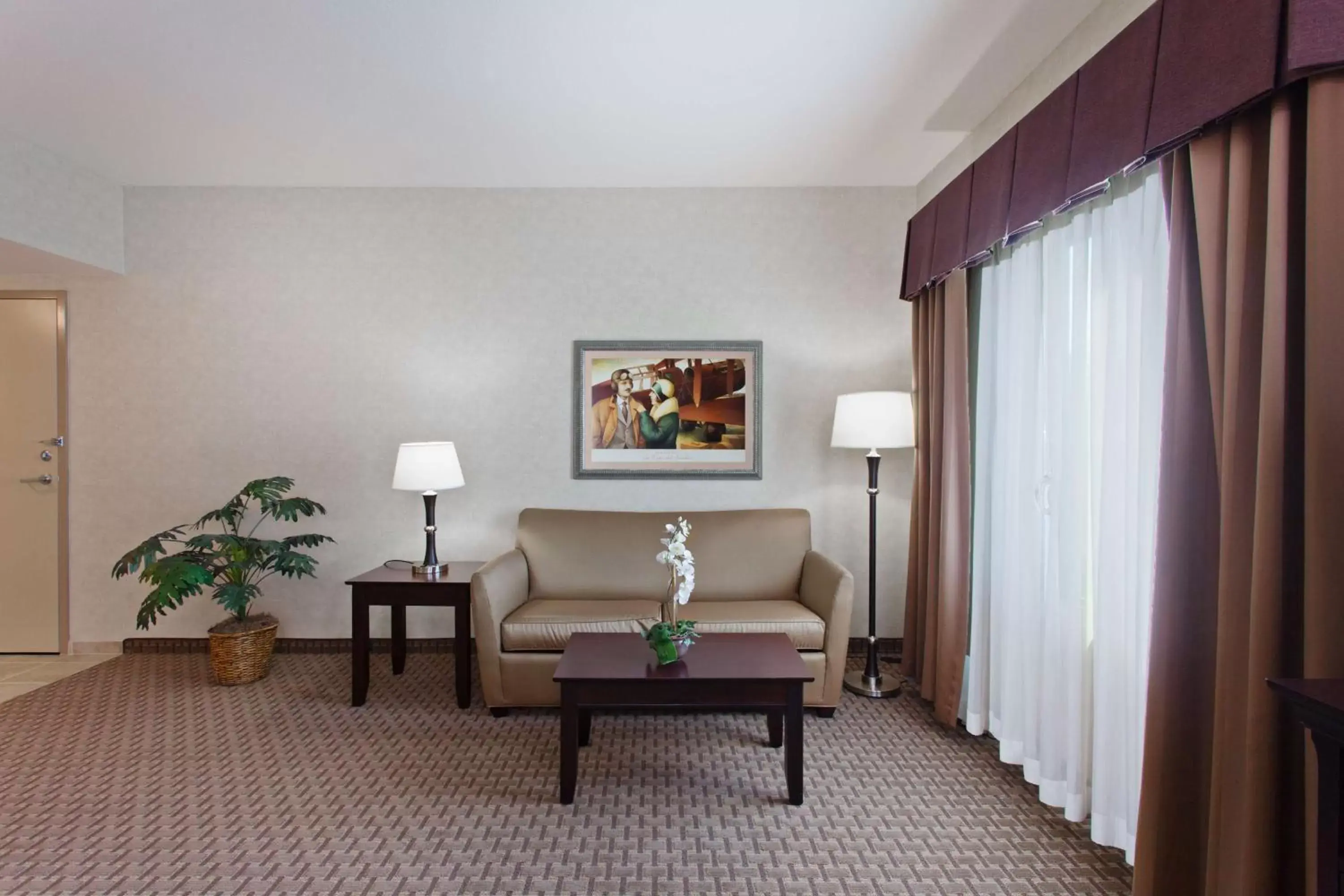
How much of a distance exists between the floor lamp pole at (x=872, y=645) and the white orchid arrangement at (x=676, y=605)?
1.24 m

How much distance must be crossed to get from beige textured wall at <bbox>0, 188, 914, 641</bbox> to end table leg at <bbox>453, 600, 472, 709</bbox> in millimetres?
798

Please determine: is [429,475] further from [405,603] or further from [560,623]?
[560,623]

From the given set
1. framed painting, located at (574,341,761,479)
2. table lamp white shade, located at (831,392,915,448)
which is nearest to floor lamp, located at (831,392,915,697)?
table lamp white shade, located at (831,392,915,448)

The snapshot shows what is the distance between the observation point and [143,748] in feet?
8.71

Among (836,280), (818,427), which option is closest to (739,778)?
(818,427)

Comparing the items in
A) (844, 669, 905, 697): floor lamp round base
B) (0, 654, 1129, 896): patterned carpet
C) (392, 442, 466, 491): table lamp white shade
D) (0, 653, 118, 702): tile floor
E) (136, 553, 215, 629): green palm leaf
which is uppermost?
(392, 442, 466, 491): table lamp white shade

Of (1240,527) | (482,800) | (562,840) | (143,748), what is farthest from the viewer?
(143,748)

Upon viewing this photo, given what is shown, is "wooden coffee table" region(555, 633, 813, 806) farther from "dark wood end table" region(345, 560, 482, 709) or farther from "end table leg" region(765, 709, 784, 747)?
"dark wood end table" region(345, 560, 482, 709)

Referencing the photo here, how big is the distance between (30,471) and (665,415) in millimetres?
3976

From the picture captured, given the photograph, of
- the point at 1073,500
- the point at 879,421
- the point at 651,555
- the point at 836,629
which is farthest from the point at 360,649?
the point at 1073,500

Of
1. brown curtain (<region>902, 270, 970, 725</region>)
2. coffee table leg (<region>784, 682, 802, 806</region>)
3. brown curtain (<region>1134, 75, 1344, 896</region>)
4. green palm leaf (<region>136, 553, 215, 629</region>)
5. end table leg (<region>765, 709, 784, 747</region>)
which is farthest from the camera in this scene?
green palm leaf (<region>136, 553, 215, 629</region>)

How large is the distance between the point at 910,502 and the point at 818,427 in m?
0.71

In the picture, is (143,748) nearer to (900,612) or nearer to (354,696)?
(354,696)

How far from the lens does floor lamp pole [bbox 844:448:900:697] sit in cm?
321
